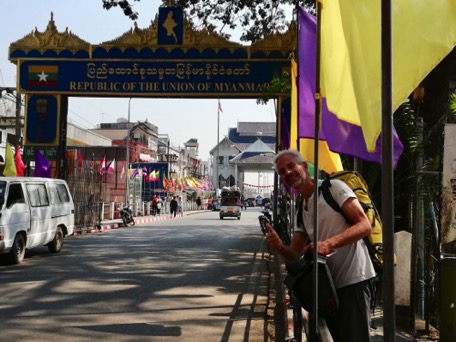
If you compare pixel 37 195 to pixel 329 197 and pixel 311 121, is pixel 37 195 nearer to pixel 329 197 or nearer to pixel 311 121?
pixel 311 121

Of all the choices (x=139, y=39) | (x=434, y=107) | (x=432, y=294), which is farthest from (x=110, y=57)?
(x=432, y=294)

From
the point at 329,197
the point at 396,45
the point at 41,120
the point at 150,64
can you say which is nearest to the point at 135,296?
the point at 329,197

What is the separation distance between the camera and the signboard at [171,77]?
1781 cm

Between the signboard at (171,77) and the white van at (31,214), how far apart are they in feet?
14.6

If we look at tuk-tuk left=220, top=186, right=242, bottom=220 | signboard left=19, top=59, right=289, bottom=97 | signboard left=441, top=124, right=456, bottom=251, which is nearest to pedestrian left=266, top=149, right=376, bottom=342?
signboard left=441, top=124, right=456, bottom=251

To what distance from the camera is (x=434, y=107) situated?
28.2ft

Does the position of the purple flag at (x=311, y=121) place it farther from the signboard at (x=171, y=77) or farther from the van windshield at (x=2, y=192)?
the signboard at (x=171, y=77)

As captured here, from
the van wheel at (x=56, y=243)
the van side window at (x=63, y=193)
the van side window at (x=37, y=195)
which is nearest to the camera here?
the van side window at (x=37, y=195)

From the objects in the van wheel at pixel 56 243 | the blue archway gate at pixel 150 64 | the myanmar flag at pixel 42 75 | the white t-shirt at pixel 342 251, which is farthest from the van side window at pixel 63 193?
the white t-shirt at pixel 342 251

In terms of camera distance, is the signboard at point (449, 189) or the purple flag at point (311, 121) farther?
the signboard at point (449, 189)

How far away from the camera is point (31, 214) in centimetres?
1246

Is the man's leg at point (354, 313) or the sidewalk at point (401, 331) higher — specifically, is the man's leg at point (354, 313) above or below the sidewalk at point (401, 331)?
above

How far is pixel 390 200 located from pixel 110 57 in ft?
55.0

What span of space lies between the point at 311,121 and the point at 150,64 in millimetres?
12735
